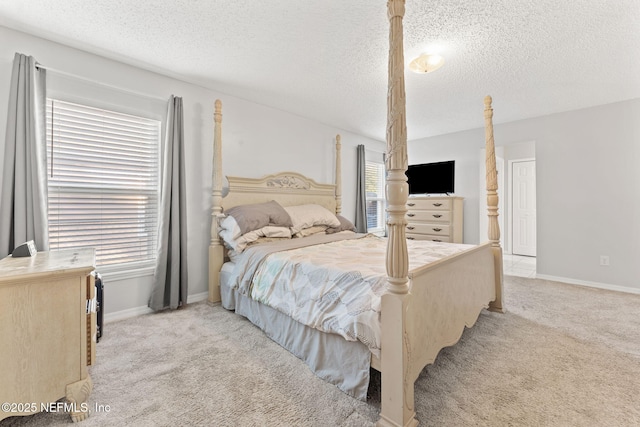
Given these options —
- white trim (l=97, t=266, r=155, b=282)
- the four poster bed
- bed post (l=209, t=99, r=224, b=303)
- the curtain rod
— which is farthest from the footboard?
the curtain rod

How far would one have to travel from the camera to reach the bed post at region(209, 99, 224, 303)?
Answer: 285 cm

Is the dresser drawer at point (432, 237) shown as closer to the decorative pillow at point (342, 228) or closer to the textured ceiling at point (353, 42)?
the decorative pillow at point (342, 228)

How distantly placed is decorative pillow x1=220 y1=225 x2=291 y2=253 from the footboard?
170cm

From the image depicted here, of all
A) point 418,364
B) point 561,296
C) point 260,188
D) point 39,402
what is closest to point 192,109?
point 260,188

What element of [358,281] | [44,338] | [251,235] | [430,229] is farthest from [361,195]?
[44,338]

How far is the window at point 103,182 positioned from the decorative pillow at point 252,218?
75 cm

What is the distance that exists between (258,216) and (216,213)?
469 mm

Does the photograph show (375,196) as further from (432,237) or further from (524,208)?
(524,208)

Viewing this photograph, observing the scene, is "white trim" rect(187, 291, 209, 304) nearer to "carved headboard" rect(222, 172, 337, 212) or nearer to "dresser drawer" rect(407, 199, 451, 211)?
"carved headboard" rect(222, 172, 337, 212)

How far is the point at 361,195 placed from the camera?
4777 mm

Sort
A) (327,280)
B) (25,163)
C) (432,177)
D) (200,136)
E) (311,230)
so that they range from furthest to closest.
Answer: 1. (432,177)
2. (311,230)
3. (200,136)
4. (25,163)
5. (327,280)

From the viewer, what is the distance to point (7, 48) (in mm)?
2010

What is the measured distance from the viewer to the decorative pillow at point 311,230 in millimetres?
3120

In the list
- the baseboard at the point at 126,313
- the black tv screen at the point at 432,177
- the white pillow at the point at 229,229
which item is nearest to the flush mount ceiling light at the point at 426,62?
the white pillow at the point at 229,229
